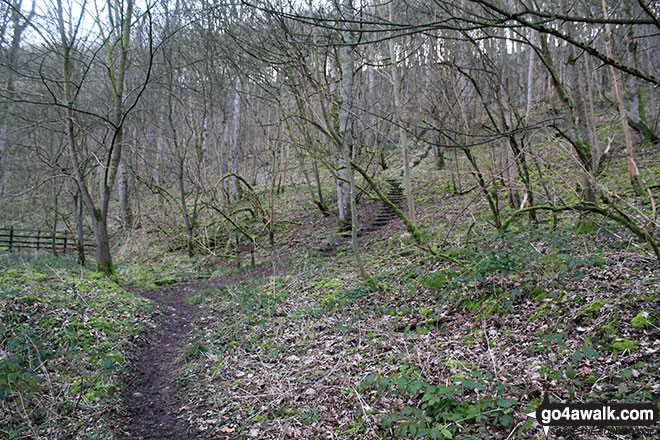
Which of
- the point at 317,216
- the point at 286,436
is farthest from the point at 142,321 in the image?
the point at 317,216

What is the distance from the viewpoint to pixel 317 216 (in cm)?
1656

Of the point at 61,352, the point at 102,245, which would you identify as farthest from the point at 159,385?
the point at 102,245

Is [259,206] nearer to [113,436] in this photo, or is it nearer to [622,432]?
[113,436]

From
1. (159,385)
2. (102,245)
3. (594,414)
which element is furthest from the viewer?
(102,245)

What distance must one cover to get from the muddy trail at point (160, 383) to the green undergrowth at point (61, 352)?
0.20m

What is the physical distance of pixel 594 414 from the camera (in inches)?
114

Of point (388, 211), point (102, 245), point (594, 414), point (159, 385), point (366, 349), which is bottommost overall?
point (159, 385)

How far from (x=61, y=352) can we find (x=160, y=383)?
1257 millimetres

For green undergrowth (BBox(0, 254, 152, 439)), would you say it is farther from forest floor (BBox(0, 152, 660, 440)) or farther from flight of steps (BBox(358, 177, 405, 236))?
flight of steps (BBox(358, 177, 405, 236))

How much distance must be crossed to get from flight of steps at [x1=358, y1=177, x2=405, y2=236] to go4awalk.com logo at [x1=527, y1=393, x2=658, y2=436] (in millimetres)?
10200

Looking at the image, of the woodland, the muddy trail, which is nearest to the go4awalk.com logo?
the woodland

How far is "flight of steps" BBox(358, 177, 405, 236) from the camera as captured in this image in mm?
13703

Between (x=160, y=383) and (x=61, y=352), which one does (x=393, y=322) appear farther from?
(x=61, y=352)

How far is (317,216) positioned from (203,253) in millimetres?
4690
